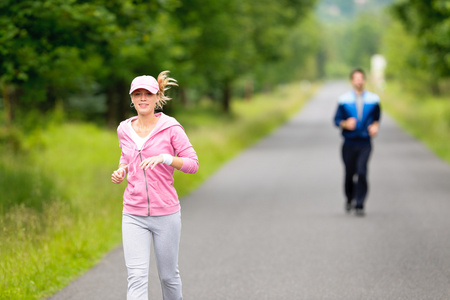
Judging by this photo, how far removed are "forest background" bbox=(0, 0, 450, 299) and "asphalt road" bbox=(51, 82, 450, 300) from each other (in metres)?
0.63

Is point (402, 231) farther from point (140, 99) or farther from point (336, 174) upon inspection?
point (336, 174)

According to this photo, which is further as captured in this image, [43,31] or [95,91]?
[95,91]

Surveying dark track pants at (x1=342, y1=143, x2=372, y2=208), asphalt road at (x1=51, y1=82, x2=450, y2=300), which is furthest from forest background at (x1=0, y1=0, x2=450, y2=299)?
dark track pants at (x1=342, y1=143, x2=372, y2=208)

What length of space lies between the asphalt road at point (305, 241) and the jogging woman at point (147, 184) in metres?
1.54

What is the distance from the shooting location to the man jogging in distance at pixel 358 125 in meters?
10.3

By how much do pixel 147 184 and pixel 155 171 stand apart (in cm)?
10

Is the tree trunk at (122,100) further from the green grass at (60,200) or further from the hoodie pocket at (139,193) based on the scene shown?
the hoodie pocket at (139,193)

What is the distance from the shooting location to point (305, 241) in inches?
350

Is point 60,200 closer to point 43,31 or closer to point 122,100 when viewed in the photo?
point 43,31

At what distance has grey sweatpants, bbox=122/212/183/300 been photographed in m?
4.82

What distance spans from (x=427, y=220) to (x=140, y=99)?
21.2 feet

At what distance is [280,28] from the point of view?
37.6m

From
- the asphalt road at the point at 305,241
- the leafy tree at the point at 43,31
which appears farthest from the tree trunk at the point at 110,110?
the leafy tree at the point at 43,31

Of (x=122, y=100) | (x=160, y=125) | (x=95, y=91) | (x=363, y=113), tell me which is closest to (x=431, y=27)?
(x=122, y=100)
